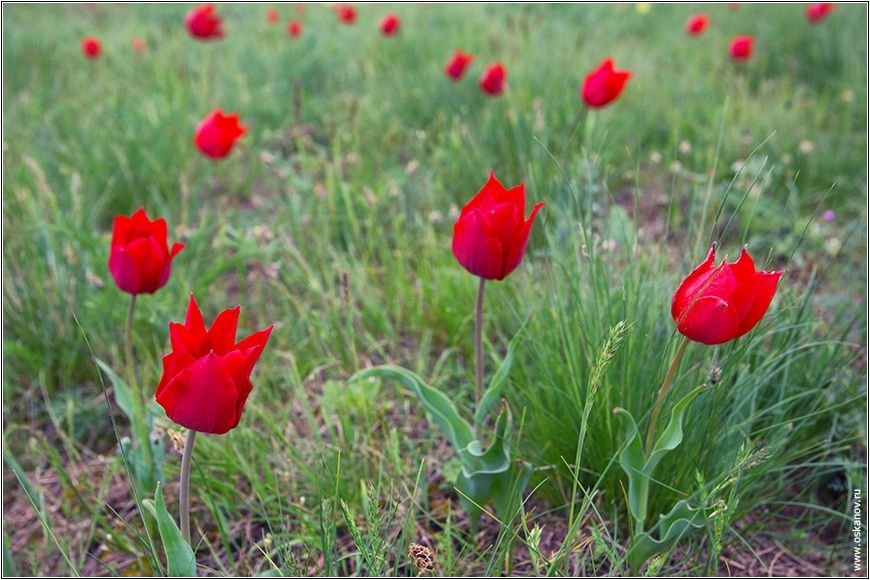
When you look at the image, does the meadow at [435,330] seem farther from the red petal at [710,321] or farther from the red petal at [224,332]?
the red petal at [224,332]

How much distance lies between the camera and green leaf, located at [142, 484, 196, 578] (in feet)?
3.19

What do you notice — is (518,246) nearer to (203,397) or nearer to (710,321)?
(710,321)

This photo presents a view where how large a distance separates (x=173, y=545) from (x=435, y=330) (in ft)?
3.30

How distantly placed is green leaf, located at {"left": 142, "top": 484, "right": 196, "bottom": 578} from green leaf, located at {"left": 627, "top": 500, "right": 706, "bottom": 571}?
23.3 inches

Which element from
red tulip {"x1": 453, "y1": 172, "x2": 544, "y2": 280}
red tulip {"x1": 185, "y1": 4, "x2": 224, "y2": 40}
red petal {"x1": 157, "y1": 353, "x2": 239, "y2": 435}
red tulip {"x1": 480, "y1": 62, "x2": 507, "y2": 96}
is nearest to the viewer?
red petal {"x1": 157, "y1": 353, "x2": 239, "y2": 435}

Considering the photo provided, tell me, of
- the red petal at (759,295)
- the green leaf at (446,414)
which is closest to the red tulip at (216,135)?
the green leaf at (446,414)

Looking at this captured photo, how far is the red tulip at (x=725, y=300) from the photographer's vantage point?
96 cm

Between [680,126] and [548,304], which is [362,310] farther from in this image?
[680,126]

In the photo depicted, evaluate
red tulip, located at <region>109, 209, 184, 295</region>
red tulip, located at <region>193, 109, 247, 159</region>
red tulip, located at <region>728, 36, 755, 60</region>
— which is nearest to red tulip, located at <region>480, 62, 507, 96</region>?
red tulip, located at <region>193, 109, 247, 159</region>

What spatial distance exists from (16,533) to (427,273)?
1059 millimetres

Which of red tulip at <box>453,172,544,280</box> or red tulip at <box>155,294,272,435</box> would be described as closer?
red tulip at <box>155,294,272,435</box>

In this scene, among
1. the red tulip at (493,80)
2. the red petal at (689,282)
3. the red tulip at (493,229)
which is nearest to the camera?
the red petal at (689,282)

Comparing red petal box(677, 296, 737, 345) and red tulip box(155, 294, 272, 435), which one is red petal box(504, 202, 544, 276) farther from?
red tulip box(155, 294, 272, 435)

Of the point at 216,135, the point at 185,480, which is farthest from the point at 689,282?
the point at 216,135
